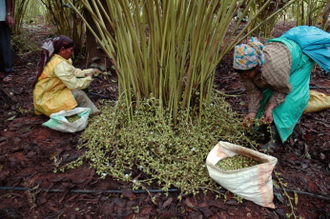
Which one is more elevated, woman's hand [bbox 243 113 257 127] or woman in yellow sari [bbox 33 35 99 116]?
woman in yellow sari [bbox 33 35 99 116]

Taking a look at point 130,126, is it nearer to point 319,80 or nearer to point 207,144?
point 207,144

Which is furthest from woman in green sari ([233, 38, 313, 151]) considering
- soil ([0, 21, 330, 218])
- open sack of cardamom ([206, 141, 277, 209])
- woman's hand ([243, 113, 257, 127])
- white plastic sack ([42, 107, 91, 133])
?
white plastic sack ([42, 107, 91, 133])

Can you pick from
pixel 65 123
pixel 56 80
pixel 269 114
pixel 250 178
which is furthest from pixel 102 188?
pixel 269 114

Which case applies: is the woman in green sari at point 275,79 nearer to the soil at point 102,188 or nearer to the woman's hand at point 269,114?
the woman's hand at point 269,114

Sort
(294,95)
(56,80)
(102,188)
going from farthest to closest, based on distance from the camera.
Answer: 1. (56,80)
2. (294,95)
3. (102,188)

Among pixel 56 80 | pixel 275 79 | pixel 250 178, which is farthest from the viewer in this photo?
pixel 56 80

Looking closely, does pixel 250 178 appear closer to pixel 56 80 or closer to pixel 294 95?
pixel 294 95

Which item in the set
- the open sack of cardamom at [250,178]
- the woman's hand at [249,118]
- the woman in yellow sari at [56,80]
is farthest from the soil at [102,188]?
the woman's hand at [249,118]

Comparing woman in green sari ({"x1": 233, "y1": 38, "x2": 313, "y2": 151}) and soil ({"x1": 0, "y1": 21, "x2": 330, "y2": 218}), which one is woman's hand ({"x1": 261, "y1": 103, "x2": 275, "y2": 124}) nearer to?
woman in green sari ({"x1": 233, "y1": 38, "x2": 313, "y2": 151})

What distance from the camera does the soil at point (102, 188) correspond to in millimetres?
1562

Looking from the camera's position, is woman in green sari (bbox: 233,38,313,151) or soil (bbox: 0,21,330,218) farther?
woman in green sari (bbox: 233,38,313,151)

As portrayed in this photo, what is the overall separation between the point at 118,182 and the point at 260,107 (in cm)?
126

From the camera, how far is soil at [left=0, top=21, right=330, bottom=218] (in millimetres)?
1562

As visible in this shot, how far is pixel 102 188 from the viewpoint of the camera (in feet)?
5.64
